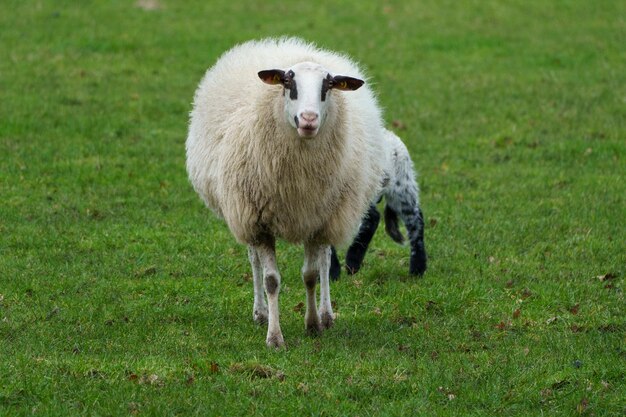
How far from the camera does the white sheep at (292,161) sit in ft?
26.7

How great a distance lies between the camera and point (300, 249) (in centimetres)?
1152

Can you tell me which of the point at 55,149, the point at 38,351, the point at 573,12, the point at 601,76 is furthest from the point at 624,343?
the point at 573,12

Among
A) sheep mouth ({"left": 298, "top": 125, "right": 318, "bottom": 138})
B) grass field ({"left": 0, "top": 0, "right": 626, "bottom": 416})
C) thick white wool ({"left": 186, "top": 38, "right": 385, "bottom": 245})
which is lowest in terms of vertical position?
grass field ({"left": 0, "top": 0, "right": 626, "bottom": 416})

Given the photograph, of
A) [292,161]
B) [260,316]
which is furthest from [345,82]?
[260,316]

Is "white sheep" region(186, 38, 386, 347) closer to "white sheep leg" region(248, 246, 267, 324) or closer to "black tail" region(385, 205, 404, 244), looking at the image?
"white sheep leg" region(248, 246, 267, 324)

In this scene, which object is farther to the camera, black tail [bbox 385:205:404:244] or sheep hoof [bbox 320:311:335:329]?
black tail [bbox 385:205:404:244]

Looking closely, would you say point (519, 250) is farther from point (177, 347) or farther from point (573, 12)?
point (573, 12)

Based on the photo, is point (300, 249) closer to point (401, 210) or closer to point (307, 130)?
point (401, 210)

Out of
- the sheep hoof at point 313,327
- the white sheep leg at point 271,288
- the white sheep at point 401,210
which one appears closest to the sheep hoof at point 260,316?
the white sheep leg at point 271,288

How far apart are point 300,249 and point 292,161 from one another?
134 inches

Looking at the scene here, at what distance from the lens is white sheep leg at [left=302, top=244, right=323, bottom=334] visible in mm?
8578

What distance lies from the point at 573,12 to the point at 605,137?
9201 mm

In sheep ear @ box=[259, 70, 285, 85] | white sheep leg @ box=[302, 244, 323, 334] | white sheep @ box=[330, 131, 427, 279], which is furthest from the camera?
white sheep @ box=[330, 131, 427, 279]

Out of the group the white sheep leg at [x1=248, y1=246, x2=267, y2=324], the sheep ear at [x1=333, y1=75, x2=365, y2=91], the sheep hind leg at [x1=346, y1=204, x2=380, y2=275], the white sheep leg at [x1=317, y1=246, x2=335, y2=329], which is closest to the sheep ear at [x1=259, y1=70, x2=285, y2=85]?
the sheep ear at [x1=333, y1=75, x2=365, y2=91]
